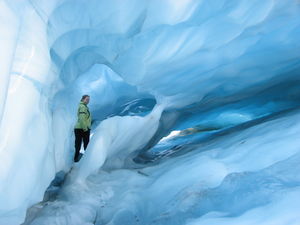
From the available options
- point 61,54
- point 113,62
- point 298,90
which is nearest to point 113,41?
point 113,62

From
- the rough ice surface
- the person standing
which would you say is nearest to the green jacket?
the person standing

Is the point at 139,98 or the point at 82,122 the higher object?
the point at 139,98

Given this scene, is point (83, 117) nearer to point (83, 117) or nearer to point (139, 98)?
point (83, 117)

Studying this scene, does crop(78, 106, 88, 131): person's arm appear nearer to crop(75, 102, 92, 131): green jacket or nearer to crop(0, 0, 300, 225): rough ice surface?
crop(75, 102, 92, 131): green jacket

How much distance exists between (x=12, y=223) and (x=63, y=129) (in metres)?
1.20

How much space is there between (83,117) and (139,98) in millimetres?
1033

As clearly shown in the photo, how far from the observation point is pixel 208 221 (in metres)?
1.32

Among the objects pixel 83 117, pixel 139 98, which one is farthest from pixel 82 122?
pixel 139 98

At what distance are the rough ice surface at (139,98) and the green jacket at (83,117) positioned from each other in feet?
0.57

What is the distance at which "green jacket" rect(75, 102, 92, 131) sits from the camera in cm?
341

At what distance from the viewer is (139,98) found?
4.22 metres

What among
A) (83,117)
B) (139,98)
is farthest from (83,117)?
(139,98)

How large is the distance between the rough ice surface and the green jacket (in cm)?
17

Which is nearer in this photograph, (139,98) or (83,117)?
(83,117)
